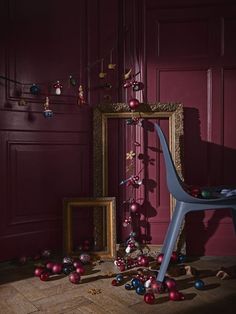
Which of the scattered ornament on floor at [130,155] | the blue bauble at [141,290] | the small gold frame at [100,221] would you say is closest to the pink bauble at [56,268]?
the small gold frame at [100,221]

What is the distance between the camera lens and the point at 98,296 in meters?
1.78

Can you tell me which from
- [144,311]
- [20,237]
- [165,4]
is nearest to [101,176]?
[20,237]

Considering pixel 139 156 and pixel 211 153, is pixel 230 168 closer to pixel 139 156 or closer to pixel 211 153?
pixel 211 153

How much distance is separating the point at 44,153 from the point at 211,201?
1289 millimetres

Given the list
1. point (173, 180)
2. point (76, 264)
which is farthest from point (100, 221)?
point (173, 180)

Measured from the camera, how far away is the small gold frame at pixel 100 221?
7.87 ft

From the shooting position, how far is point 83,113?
2.60 meters

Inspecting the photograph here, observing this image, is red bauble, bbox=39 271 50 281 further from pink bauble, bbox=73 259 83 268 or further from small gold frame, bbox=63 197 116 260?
small gold frame, bbox=63 197 116 260

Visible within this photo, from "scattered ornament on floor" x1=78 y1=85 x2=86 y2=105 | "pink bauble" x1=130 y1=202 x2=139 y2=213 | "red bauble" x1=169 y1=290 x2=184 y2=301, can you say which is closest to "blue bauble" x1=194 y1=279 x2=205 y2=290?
"red bauble" x1=169 y1=290 x2=184 y2=301

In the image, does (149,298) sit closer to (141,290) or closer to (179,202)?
(141,290)

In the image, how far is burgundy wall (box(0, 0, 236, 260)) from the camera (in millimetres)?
2410

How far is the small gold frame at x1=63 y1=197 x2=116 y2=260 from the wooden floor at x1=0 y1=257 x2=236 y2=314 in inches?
9.8

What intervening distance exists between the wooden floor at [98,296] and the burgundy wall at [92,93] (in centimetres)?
43

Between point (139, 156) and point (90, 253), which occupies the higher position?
point (139, 156)
